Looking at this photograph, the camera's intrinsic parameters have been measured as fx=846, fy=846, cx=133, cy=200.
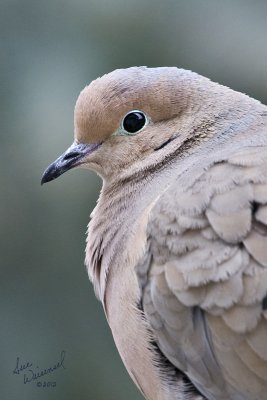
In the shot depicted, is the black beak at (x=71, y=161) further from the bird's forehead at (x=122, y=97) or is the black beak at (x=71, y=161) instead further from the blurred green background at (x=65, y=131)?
the blurred green background at (x=65, y=131)

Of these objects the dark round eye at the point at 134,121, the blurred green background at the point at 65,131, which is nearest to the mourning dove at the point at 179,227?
the dark round eye at the point at 134,121

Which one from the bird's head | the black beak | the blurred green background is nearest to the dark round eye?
the bird's head

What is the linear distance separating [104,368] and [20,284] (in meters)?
0.60

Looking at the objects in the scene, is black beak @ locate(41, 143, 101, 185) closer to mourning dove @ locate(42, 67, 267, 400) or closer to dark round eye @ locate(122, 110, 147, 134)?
mourning dove @ locate(42, 67, 267, 400)

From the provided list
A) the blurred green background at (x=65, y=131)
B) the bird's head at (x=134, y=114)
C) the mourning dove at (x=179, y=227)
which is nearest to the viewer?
the mourning dove at (x=179, y=227)

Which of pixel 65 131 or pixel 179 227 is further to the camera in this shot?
pixel 65 131

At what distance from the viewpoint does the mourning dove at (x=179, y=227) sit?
1.92 metres

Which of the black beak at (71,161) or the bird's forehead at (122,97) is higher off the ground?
the bird's forehead at (122,97)

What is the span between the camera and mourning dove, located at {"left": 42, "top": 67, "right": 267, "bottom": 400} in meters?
1.92

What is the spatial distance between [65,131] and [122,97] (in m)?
2.00

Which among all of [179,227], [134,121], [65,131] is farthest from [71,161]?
[65,131]

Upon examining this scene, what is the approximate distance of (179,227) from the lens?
201 centimetres

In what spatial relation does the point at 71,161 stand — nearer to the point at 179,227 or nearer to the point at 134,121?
the point at 134,121

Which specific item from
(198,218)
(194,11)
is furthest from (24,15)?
(198,218)
